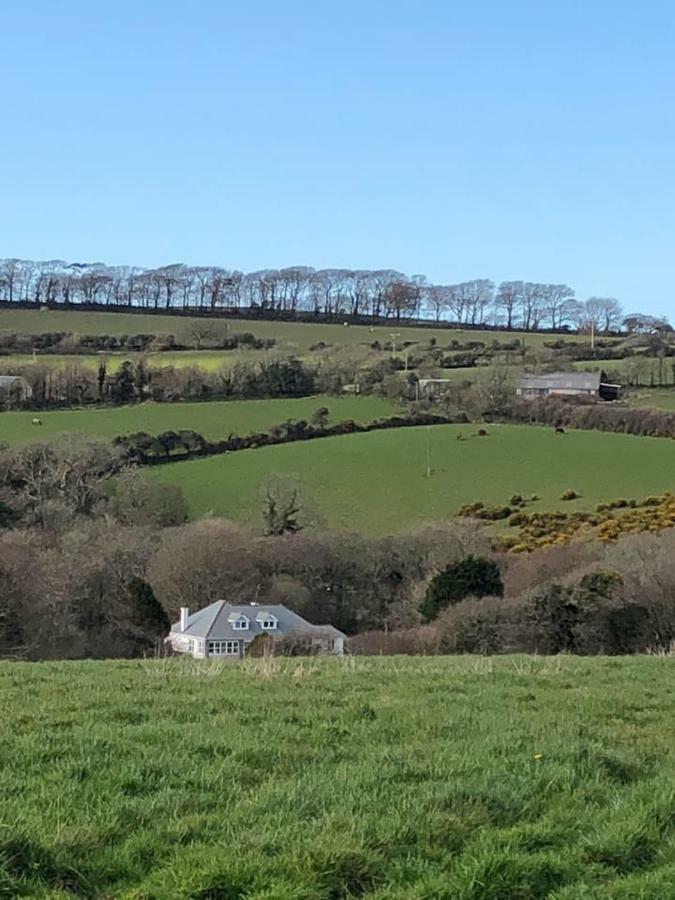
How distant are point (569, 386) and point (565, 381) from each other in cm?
177

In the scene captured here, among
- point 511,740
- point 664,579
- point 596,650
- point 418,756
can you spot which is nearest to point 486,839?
point 418,756

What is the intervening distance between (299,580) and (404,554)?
6008 millimetres

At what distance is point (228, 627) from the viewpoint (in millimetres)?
46312

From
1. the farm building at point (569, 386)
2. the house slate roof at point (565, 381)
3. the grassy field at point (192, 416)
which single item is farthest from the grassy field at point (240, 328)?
the grassy field at point (192, 416)

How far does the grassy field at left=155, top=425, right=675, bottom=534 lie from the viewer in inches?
2680

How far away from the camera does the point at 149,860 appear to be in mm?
5480

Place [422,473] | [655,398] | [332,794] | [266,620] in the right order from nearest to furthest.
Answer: [332,794], [266,620], [422,473], [655,398]

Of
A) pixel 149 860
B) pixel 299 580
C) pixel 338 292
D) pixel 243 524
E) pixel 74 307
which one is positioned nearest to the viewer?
pixel 149 860

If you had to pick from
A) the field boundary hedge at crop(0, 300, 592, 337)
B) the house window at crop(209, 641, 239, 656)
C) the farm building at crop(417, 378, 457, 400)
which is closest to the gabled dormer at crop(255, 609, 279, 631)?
the house window at crop(209, 641, 239, 656)

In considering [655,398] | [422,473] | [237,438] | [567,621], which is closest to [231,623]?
[567,621]

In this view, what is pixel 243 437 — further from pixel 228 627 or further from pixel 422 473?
pixel 228 627

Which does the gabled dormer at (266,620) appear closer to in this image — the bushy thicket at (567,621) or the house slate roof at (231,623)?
the house slate roof at (231,623)

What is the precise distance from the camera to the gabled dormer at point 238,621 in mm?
46188

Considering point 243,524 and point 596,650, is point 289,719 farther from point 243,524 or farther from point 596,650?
point 243,524
